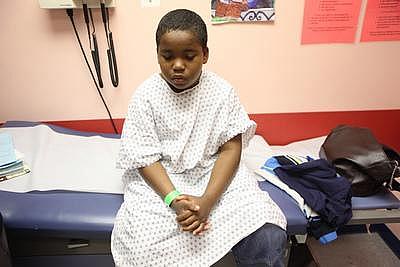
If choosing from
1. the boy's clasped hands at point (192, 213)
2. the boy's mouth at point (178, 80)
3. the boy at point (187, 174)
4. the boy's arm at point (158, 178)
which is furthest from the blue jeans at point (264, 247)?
the boy's mouth at point (178, 80)

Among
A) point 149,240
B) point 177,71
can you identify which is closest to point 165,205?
point 149,240

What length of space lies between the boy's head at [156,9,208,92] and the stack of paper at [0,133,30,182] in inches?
27.5

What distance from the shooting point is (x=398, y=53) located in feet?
4.94

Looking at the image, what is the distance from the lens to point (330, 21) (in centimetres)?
141

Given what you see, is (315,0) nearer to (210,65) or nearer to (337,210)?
(210,65)

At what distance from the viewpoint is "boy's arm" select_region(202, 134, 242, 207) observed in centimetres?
95

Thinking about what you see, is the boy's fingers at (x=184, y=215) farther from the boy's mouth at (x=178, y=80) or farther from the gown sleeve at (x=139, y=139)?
the boy's mouth at (x=178, y=80)

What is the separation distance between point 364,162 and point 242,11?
29.6 inches

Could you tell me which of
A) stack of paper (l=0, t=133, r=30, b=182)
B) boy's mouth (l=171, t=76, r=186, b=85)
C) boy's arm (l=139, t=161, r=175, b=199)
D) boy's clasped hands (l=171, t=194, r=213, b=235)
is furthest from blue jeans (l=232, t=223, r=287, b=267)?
stack of paper (l=0, t=133, r=30, b=182)

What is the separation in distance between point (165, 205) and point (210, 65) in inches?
29.6

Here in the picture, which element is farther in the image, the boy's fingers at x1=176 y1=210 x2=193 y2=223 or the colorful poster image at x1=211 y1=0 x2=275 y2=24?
the colorful poster image at x1=211 y1=0 x2=275 y2=24

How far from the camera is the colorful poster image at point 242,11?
52.9 inches

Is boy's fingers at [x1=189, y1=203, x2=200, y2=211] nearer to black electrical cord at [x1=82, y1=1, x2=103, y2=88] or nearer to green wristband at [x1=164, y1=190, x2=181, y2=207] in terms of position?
green wristband at [x1=164, y1=190, x2=181, y2=207]

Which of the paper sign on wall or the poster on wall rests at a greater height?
the paper sign on wall
